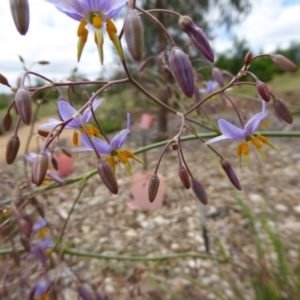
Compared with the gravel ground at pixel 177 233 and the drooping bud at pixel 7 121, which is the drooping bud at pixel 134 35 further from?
the gravel ground at pixel 177 233

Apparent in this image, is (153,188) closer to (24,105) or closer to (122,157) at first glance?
(122,157)

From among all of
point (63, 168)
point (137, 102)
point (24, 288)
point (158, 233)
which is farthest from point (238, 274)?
point (137, 102)

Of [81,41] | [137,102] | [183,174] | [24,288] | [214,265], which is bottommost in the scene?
[137,102]

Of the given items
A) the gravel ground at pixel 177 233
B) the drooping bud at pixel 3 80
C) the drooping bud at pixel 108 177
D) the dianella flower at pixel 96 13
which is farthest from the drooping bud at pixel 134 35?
the gravel ground at pixel 177 233

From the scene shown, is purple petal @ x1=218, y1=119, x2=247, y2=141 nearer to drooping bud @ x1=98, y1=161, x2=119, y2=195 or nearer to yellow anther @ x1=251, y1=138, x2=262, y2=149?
yellow anther @ x1=251, y1=138, x2=262, y2=149

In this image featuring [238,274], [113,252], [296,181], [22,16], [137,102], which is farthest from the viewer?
[137,102]

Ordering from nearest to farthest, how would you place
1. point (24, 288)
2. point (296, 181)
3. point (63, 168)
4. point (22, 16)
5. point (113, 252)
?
point (22, 16) < point (24, 288) < point (113, 252) < point (296, 181) < point (63, 168)

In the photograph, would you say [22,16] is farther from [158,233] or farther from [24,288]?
[158,233]
